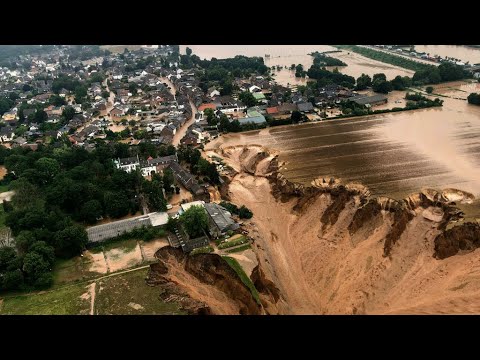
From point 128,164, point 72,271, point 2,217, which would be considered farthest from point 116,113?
point 72,271

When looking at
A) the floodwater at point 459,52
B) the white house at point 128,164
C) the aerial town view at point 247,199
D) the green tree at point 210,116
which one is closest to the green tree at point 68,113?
the aerial town view at point 247,199

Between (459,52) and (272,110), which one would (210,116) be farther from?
(459,52)

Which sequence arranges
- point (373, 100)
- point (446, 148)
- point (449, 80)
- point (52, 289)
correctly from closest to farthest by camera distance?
point (52, 289)
point (446, 148)
point (373, 100)
point (449, 80)

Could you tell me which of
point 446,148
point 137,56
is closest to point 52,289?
point 446,148

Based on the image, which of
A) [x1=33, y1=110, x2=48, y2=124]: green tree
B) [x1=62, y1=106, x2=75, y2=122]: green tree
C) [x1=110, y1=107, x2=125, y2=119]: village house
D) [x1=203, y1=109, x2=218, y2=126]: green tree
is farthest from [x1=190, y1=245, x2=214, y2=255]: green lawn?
[x1=33, y1=110, x2=48, y2=124]: green tree

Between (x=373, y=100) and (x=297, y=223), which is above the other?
(x=373, y=100)

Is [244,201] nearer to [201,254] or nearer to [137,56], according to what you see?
[201,254]

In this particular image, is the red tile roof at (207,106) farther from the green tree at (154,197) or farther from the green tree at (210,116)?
the green tree at (154,197)
